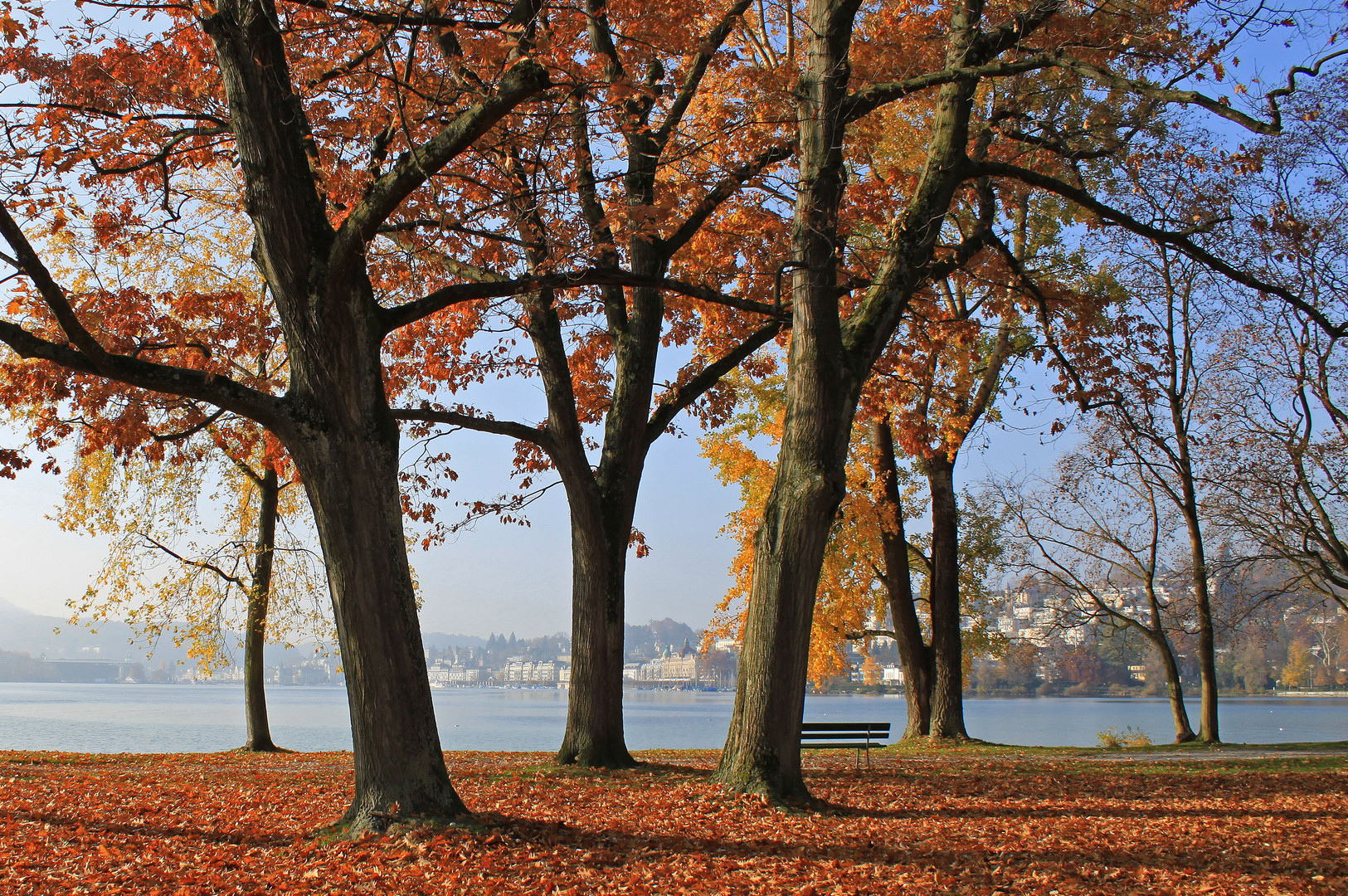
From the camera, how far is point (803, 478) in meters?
7.45

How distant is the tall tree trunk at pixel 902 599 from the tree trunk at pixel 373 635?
1326 cm

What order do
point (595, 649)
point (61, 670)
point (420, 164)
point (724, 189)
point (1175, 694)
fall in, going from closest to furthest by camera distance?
point (420, 164), point (595, 649), point (724, 189), point (1175, 694), point (61, 670)

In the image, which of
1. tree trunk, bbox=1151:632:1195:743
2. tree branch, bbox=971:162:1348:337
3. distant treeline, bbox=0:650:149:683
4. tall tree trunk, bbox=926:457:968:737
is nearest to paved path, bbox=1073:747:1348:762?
tall tree trunk, bbox=926:457:968:737

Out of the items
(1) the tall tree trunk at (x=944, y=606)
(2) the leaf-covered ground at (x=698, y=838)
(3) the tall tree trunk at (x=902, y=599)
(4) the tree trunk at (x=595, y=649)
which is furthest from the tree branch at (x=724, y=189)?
(1) the tall tree trunk at (x=944, y=606)

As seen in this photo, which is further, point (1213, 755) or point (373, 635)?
point (1213, 755)

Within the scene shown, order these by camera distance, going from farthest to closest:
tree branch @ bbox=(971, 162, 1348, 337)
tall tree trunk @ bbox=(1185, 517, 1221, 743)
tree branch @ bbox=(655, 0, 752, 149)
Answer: tall tree trunk @ bbox=(1185, 517, 1221, 743) < tree branch @ bbox=(655, 0, 752, 149) < tree branch @ bbox=(971, 162, 1348, 337)

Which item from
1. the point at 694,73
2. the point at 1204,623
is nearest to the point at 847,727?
the point at 694,73

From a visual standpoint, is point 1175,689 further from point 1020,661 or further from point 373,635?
point 373,635

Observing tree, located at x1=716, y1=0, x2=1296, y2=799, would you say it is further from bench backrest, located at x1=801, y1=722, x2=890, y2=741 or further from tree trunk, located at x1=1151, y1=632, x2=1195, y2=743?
tree trunk, located at x1=1151, y1=632, x2=1195, y2=743

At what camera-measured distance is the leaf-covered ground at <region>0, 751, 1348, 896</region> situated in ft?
16.2

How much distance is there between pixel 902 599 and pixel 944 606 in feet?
3.20

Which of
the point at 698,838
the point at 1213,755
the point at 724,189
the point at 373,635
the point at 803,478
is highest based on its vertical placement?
the point at 724,189

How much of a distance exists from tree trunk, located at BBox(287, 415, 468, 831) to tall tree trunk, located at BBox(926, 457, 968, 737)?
43.6 feet

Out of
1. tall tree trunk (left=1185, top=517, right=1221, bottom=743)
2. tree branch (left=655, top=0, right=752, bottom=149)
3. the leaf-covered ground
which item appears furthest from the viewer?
tall tree trunk (left=1185, top=517, right=1221, bottom=743)
